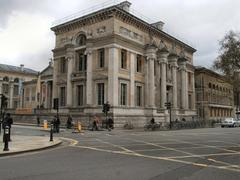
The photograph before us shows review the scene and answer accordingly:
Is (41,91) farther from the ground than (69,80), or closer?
closer

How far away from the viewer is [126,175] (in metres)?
9.47

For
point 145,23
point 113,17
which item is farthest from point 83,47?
point 145,23

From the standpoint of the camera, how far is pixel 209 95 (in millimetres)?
76000

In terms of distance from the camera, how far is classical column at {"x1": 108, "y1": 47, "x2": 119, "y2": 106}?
1688 inches

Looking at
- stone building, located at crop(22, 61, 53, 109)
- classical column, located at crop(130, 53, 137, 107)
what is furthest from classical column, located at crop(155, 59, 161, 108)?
stone building, located at crop(22, 61, 53, 109)

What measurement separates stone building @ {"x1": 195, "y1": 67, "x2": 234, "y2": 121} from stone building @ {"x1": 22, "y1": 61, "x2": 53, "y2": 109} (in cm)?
3217

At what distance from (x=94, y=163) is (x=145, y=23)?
39.7 meters

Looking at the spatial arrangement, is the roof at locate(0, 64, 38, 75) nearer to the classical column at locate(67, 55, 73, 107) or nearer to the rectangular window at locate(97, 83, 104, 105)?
the classical column at locate(67, 55, 73, 107)

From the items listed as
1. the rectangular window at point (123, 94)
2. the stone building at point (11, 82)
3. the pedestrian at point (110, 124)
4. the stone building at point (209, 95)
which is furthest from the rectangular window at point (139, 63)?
the stone building at point (11, 82)

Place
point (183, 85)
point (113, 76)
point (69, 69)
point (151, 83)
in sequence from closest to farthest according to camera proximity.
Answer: point (113, 76) → point (151, 83) → point (69, 69) → point (183, 85)

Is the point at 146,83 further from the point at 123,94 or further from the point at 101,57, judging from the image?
the point at 101,57

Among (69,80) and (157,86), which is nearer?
(69,80)

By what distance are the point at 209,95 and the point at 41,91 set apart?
3715 centimetres

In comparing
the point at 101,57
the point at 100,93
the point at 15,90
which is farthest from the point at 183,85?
the point at 15,90
